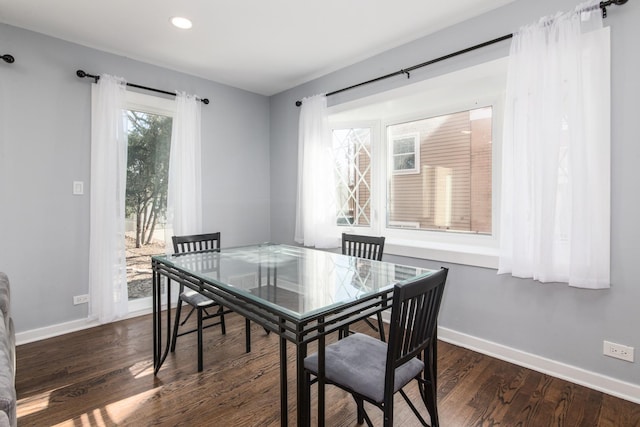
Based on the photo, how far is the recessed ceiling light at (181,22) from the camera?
2.53 metres

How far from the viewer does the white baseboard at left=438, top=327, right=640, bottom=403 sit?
1.97 metres

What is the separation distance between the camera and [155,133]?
11.5 ft

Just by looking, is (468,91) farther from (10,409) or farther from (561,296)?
(10,409)

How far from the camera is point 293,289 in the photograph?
1.55m

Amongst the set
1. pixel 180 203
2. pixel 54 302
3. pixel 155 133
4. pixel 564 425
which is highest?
pixel 155 133

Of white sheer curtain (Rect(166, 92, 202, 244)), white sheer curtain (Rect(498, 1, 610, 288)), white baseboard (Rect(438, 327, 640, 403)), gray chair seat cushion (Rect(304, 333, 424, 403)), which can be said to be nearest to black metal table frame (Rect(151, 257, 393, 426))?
gray chair seat cushion (Rect(304, 333, 424, 403))

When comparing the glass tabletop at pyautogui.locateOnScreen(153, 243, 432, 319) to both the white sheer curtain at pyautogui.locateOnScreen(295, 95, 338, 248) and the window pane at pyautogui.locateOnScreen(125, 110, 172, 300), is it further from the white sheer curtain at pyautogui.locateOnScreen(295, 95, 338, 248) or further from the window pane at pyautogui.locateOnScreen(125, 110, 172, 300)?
the window pane at pyautogui.locateOnScreen(125, 110, 172, 300)

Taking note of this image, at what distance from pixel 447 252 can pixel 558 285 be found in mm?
763

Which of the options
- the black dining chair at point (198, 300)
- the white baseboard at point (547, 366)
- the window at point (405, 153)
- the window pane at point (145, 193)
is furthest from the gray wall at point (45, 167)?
the white baseboard at point (547, 366)

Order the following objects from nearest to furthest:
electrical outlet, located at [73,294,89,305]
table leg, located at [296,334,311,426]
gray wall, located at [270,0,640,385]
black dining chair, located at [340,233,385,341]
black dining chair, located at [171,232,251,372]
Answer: table leg, located at [296,334,311,426], gray wall, located at [270,0,640,385], black dining chair, located at [171,232,251,372], black dining chair, located at [340,233,385,341], electrical outlet, located at [73,294,89,305]

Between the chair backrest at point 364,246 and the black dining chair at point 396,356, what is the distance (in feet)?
3.13

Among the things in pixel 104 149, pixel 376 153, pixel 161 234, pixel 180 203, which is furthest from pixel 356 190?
pixel 104 149

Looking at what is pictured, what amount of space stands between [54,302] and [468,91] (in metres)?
3.94

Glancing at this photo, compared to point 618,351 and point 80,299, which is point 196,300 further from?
point 618,351
